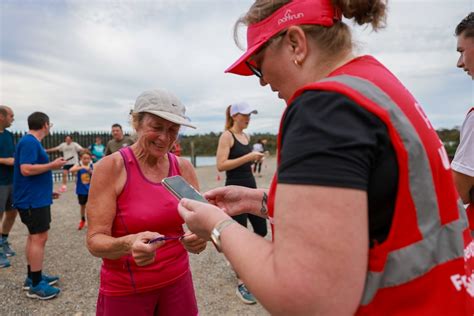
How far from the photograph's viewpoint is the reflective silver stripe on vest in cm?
80

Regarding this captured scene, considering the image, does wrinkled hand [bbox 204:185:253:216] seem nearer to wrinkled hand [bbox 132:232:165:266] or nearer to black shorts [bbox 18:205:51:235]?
wrinkled hand [bbox 132:232:165:266]

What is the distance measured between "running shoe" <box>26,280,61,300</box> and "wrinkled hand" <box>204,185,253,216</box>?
3.49 m

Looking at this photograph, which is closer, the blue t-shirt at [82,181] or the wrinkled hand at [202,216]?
the wrinkled hand at [202,216]

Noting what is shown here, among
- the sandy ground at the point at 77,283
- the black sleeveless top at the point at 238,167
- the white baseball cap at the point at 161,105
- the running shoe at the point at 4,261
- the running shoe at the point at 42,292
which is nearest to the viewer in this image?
the white baseball cap at the point at 161,105

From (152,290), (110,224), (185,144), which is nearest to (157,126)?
(110,224)

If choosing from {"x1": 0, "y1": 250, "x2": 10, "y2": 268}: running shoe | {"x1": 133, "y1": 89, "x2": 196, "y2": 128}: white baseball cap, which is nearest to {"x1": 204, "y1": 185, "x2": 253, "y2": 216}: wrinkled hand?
{"x1": 133, "y1": 89, "x2": 196, "y2": 128}: white baseball cap

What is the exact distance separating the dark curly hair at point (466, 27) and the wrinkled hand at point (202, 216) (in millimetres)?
2373

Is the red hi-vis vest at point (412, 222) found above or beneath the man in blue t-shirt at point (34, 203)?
above

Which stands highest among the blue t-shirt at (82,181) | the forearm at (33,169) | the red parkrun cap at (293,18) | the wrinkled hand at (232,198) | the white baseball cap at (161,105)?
the red parkrun cap at (293,18)

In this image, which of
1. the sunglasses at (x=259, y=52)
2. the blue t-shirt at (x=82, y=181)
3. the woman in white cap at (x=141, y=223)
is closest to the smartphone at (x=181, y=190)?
the woman in white cap at (x=141, y=223)

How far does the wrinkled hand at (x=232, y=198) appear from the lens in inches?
70.7

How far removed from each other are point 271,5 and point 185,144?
2354 centimetres

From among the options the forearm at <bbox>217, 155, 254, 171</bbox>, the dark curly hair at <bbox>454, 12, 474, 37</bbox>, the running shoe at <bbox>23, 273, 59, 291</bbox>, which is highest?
the dark curly hair at <bbox>454, 12, 474, 37</bbox>

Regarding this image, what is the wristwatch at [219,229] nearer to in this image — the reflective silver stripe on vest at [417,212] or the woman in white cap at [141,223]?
the reflective silver stripe on vest at [417,212]
